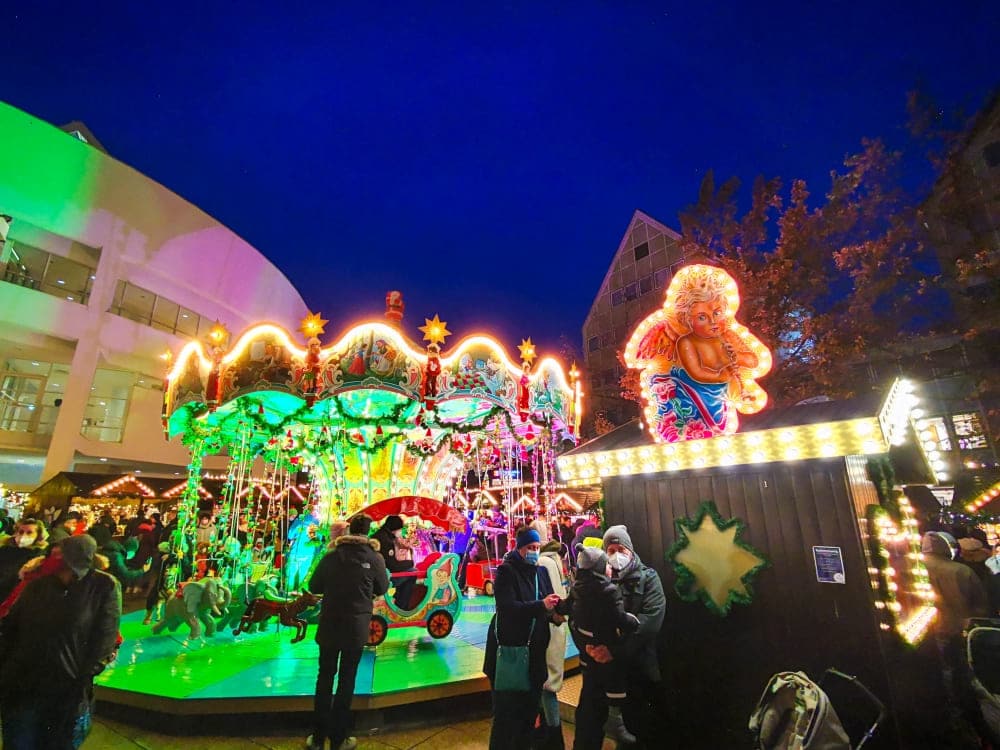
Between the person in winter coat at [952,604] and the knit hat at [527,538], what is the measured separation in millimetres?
4409

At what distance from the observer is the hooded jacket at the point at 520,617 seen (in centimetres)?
348

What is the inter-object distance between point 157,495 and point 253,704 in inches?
629

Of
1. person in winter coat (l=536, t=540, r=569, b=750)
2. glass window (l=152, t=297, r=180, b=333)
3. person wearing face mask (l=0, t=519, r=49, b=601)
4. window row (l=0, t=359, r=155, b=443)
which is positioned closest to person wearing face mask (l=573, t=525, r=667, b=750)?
person in winter coat (l=536, t=540, r=569, b=750)

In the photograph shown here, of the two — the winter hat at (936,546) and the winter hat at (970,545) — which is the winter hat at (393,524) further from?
the winter hat at (970,545)

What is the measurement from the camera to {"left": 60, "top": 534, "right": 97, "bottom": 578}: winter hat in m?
→ 2.69

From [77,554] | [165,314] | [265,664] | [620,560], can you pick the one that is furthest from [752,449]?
[165,314]

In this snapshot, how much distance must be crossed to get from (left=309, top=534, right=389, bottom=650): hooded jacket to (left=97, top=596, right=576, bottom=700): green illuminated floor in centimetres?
110

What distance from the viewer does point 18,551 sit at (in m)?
3.70

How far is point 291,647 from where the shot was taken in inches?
249

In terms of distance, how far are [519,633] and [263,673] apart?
335cm

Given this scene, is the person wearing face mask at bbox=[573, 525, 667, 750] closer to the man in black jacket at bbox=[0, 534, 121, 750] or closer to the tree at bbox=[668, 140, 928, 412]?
the man in black jacket at bbox=[0, 534, 121, 750]

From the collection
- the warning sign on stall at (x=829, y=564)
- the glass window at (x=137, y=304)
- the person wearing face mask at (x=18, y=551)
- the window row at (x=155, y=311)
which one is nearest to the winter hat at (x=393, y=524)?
the person wearing face mask at (x=18, y=551)

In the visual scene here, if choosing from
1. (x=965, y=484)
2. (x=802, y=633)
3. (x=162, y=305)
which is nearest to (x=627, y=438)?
(x=802, y=633)

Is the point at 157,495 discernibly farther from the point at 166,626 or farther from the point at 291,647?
the point at 291,647
